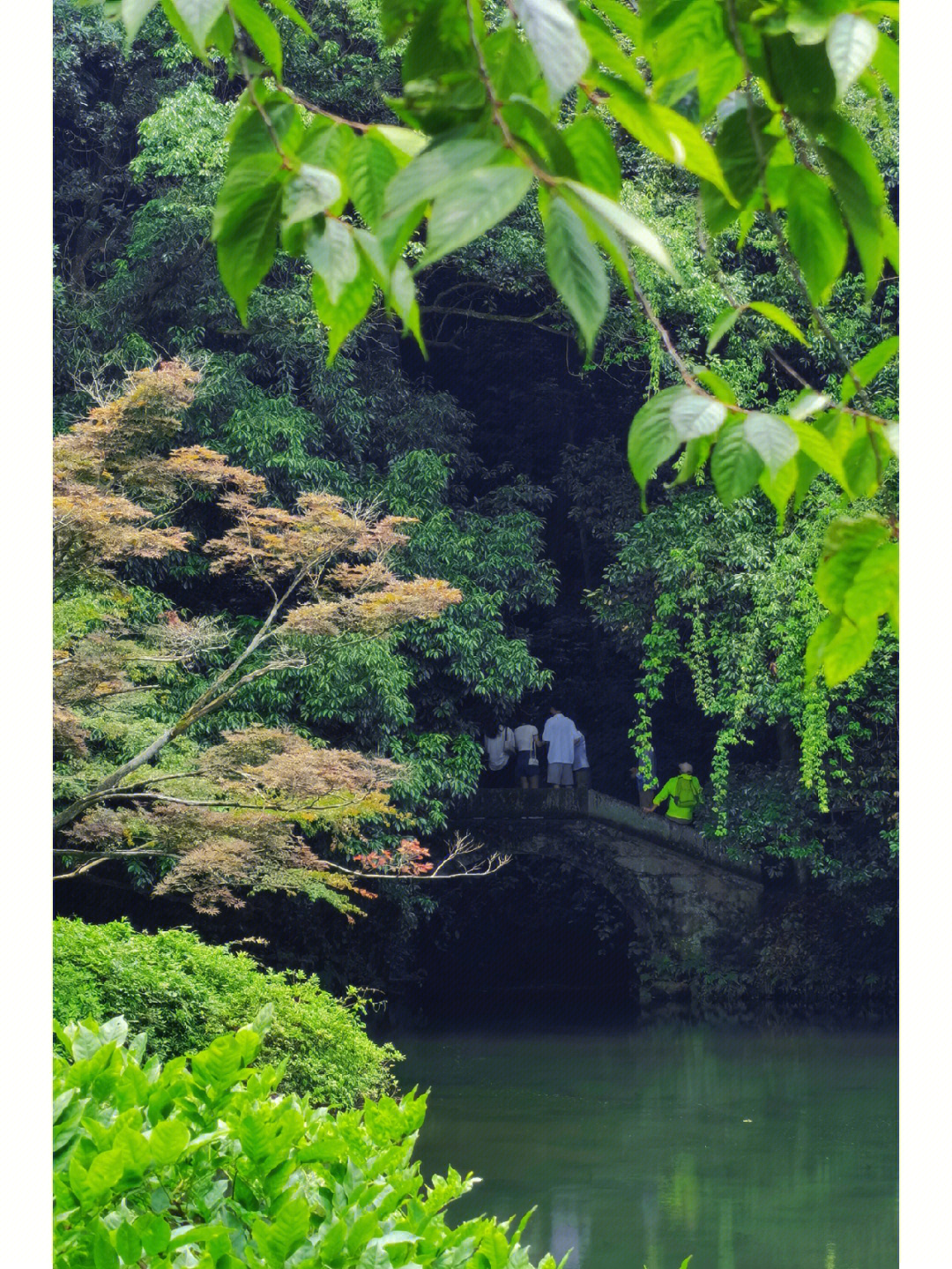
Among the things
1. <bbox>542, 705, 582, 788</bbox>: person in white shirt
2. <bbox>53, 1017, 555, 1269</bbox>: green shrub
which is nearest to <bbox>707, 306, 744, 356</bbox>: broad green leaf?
<bbox>53, 1017, 555, 1269</bbox>: green shrub

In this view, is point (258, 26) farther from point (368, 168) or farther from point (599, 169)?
point (599, 169)

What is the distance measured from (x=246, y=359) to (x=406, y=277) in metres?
7.25

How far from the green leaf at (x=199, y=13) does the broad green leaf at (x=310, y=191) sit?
82 millimetres

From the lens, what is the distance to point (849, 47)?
620mm

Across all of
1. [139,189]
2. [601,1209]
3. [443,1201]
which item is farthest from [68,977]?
[139,189]

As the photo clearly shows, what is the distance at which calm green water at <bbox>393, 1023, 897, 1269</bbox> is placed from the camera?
18.0ft

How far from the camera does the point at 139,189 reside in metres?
8.15

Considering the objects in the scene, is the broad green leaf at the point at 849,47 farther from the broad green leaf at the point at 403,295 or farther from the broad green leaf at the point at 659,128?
the broad green leaf at the point at 403,295

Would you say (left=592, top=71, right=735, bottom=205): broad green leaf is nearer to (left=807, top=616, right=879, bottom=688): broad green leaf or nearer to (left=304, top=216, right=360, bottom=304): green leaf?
(left=304, top=216, right=360, bottom=304): green leaf

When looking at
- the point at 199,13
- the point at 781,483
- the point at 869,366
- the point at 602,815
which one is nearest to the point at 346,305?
the point at 199,13

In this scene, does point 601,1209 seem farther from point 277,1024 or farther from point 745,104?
point 745,104

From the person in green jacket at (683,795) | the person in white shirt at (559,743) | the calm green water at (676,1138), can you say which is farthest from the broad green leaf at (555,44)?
the person in green jacket at (683,795)

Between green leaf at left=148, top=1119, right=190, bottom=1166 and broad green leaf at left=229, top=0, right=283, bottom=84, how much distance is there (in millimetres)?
978
